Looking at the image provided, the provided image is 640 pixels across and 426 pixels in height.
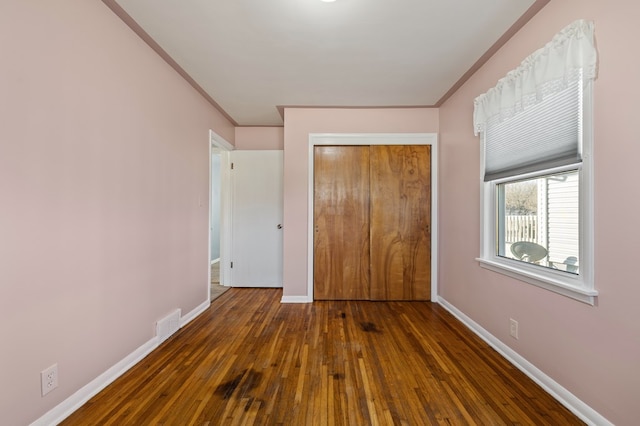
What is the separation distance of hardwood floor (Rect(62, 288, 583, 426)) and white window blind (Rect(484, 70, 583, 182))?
1.48m

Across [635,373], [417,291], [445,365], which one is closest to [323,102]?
[417,291]

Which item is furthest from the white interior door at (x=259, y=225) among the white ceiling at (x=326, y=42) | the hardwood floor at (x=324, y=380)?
the hardwood floor at (x=324, y=380)

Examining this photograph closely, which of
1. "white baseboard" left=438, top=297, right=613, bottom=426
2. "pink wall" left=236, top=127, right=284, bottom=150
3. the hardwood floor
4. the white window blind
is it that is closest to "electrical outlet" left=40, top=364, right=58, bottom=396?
the hardwood floor

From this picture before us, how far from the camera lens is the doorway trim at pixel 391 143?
11.4ft

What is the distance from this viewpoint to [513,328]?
2.05 m

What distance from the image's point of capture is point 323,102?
3320 mm

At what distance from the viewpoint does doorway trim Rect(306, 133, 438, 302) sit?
11.4 feet

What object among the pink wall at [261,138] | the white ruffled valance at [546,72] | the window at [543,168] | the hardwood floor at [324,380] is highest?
the pink wall at [261,138]

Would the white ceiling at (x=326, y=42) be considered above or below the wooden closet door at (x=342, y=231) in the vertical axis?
above

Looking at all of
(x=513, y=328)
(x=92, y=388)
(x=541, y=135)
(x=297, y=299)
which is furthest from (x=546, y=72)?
(x=92, y=388)

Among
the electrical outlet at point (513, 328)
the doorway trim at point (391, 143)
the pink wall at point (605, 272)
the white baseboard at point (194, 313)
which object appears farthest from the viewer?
the doorway trim at point (391, 143)

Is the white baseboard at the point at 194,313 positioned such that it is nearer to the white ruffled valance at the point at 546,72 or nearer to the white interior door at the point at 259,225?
the white interior door at the point at 259,225

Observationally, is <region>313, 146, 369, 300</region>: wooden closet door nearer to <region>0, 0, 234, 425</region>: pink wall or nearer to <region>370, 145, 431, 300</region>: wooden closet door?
<region>370, 145, 431, 300</region>: wooden closet door

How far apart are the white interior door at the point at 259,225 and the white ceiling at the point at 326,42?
1139 mm
